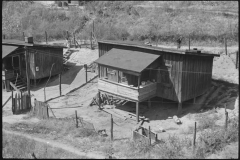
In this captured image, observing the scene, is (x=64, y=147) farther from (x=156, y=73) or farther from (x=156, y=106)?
(x=156, y=106)

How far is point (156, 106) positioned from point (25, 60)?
15.3 metres

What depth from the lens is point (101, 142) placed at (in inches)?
938

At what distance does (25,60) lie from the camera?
121 feet

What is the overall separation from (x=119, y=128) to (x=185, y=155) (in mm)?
7440

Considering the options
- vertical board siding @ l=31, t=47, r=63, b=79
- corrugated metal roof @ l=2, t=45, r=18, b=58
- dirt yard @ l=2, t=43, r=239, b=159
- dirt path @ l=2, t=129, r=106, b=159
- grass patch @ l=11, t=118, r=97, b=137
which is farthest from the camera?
vertical board siding @ l=31, t=47, r=63, b=79

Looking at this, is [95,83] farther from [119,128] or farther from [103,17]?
[103,17]

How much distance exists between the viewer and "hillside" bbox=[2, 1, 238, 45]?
4476 cm

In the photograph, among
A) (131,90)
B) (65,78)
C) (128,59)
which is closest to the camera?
(131,90)

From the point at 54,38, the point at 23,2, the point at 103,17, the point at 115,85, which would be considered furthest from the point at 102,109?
the point at 23,2

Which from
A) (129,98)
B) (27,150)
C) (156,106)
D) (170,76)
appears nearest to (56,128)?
(27,150)

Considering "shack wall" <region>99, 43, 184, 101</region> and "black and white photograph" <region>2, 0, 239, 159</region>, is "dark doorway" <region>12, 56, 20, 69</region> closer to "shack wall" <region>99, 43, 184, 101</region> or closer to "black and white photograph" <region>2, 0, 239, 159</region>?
"black and white photograph" <region>2, 0, 239, 159</region>

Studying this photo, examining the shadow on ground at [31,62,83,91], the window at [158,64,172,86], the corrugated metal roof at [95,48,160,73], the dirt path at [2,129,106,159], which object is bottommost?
the dirt path at [2,129,106,159]

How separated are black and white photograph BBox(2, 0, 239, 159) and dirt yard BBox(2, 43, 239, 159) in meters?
0.08

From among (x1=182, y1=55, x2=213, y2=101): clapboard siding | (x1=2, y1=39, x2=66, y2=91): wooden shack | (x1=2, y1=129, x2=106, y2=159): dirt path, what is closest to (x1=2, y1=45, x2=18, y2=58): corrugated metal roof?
(x1=2, y1=39, x2=66, y2=91): wooden shack
